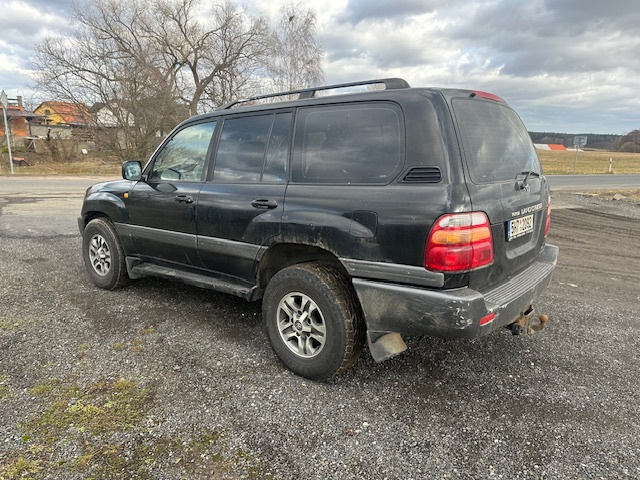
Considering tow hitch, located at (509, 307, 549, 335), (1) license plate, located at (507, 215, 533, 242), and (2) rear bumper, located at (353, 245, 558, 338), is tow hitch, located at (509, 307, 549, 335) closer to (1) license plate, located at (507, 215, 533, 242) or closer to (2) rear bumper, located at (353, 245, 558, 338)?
(2) rear bumper, located at (353, 245, 558, 338)

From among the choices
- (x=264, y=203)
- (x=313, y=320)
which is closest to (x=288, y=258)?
(x=264, y=203)

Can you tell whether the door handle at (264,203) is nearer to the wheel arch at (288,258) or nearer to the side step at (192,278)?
the wheel arch at (288,258)

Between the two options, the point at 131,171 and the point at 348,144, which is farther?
the point at 131,171

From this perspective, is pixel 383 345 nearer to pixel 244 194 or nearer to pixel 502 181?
pixel 502 181

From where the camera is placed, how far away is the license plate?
2.83 meters

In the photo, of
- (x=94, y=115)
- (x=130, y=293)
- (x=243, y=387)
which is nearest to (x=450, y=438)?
(x=243, y=387)

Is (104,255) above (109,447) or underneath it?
above

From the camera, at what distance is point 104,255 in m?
4.74

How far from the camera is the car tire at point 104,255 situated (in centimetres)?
458

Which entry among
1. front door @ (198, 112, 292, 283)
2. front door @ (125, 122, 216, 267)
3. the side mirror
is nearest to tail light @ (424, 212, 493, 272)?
front door @ (198, 112, 292, 283)

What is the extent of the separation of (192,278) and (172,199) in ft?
2.40

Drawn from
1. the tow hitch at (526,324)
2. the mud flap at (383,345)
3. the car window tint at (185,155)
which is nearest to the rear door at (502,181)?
the tow hitch at (526,324)

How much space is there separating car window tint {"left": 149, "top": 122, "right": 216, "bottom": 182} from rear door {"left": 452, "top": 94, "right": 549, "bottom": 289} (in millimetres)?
2199

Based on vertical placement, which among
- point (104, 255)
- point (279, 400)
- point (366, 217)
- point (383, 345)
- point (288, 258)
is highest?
point (366, 217)
